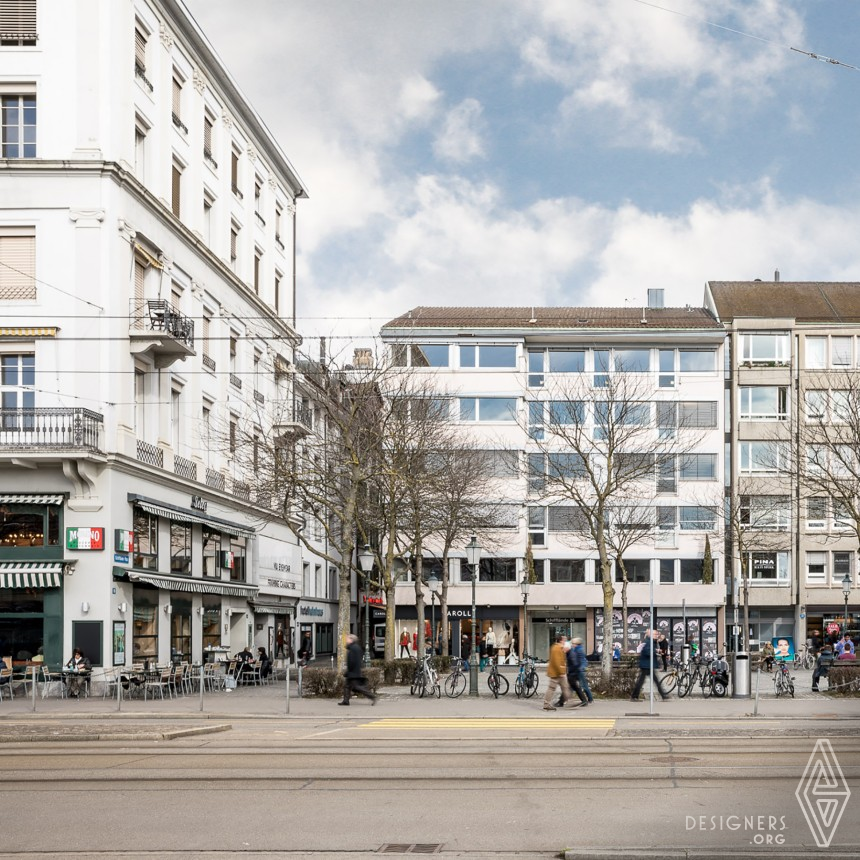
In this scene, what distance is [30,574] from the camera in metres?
35.4

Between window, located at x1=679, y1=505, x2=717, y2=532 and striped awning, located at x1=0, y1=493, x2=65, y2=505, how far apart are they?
39.7 meters

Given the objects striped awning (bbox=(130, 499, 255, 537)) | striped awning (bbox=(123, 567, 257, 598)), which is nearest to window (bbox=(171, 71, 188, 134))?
striped awning (bbox=(130, 499, 255, 537))

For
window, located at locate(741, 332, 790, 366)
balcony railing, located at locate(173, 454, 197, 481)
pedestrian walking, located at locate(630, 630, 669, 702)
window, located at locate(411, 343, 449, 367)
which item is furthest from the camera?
window, located at locate(741, 332, 790, 366)

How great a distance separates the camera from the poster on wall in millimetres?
36375

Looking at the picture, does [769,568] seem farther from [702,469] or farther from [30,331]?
[30,331]

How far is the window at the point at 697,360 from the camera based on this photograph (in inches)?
2695

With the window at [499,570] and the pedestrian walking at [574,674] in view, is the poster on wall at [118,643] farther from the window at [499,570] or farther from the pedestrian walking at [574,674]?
the window at [499,570]

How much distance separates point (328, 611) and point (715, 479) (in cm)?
2402

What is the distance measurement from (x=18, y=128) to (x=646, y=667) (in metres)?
24.4

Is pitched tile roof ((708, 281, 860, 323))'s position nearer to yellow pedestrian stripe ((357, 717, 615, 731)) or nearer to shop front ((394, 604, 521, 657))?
shop front ((394, 604, 521, 657))

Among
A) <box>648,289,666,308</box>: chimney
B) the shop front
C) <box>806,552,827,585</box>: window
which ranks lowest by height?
the shop front

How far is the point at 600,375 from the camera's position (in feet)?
224

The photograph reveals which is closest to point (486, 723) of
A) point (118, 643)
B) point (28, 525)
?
point (118, 643)

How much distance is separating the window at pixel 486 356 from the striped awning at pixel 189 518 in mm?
18827
